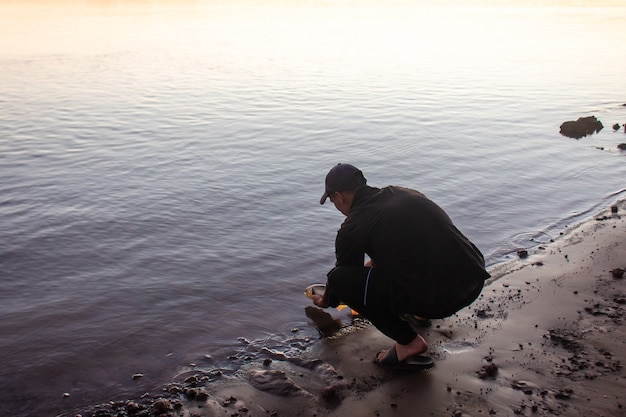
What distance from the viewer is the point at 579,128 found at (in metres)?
13.8

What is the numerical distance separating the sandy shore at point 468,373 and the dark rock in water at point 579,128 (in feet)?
27.6

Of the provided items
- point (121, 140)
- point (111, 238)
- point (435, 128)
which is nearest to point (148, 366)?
point (111, 238)

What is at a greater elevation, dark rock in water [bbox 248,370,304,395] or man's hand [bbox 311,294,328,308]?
man's hand [bbox 311,294,328,308]

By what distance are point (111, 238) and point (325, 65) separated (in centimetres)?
1824

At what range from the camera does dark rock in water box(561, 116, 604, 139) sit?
542 inches

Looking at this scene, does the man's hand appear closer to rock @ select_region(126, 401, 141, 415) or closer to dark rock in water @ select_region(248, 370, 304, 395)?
dark rock in water @ select_region(248, 370, 304, 395)

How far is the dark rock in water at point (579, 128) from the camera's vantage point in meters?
13.8

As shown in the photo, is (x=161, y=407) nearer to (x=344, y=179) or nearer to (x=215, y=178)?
(x=344, y=179)

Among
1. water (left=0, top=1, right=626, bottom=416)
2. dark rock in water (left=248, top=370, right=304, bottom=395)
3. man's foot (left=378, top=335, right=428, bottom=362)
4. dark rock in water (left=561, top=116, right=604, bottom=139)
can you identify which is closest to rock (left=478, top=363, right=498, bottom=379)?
man's foot (left=378, top=335, right=428, bottom=362)

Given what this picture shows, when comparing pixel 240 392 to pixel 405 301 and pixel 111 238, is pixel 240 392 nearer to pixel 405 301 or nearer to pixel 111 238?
pixel 405 301

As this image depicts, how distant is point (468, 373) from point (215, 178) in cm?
672

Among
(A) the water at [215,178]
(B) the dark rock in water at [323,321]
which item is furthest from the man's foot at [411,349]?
(A) the water at [215,178]

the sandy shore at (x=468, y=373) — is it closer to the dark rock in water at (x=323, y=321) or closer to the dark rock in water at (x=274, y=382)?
the dark rock in water at (x=274, y=382)

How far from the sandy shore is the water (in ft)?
1.61
